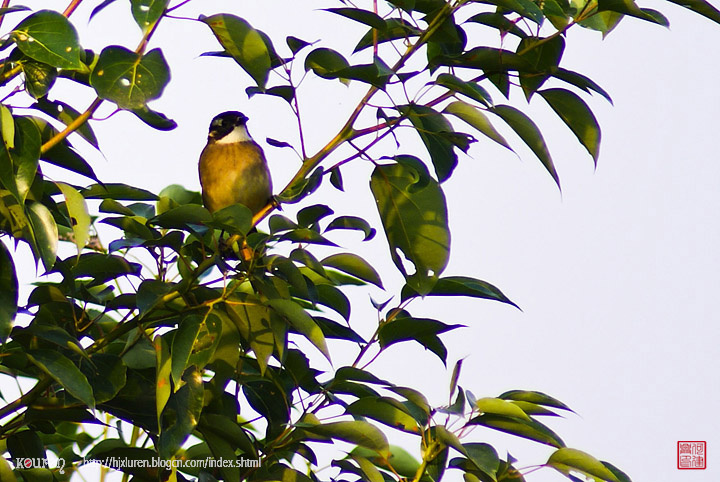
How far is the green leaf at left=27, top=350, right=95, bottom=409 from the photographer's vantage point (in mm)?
1572

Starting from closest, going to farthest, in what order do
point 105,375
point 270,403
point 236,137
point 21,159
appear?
point 21,159 → point 105,375 → point 270,403 → point 236,137

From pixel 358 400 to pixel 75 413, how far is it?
25.2 inches

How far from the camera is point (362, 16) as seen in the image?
1632 millimetres

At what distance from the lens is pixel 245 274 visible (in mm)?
1848

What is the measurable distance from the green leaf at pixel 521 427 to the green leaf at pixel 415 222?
31 cm

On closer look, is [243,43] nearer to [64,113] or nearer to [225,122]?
[64,113]

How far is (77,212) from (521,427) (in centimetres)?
107

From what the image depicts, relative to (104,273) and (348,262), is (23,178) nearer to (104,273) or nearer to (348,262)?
(104,273)

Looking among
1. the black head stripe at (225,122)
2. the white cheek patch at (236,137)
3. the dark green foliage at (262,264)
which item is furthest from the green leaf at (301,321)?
the black head stripe at (225,122)

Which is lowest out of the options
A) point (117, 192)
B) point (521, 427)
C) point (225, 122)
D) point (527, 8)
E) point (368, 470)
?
point (368, 470)

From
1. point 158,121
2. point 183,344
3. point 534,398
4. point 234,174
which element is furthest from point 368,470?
point 234,174

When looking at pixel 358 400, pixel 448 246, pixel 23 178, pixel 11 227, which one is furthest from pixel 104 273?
pixel 448 246

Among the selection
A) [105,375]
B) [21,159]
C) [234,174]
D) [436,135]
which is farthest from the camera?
[234,174]

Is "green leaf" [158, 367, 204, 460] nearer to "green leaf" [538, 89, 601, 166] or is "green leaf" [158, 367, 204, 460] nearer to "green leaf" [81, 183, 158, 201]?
"green leaf" [81, 183, 158, 201]
